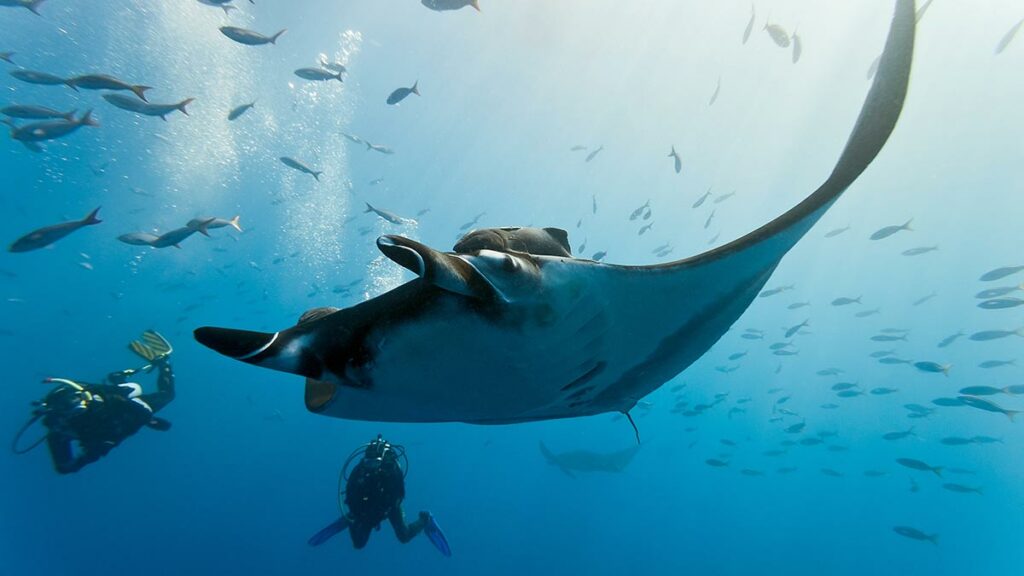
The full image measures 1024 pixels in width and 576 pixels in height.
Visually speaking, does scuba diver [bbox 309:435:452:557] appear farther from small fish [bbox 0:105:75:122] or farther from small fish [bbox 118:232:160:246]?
small fish [bbox 0:105:75:122]

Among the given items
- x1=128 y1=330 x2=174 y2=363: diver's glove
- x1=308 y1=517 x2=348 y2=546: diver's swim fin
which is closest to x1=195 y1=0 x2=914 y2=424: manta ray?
x1=308 y1=517 x2=348 y2=546: diver's swim fin

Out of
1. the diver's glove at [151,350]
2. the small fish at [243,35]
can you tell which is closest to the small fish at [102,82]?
the small fish at [243,35]

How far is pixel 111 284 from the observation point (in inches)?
1331

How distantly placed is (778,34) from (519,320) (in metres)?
9.35

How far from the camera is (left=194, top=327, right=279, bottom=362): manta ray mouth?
1.09 meters

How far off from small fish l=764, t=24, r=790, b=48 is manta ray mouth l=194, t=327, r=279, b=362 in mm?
9687

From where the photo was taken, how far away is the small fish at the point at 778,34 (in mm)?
7984

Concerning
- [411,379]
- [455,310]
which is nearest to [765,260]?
[455,310]

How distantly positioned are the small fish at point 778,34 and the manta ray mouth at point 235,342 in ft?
31.8

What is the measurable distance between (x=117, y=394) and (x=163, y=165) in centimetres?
2120

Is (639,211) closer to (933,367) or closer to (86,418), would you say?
A: (933,367)

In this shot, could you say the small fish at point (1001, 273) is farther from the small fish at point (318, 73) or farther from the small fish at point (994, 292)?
the small fish at point (318, 73)

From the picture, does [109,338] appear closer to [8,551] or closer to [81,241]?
[81,241]

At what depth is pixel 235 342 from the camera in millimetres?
1116
